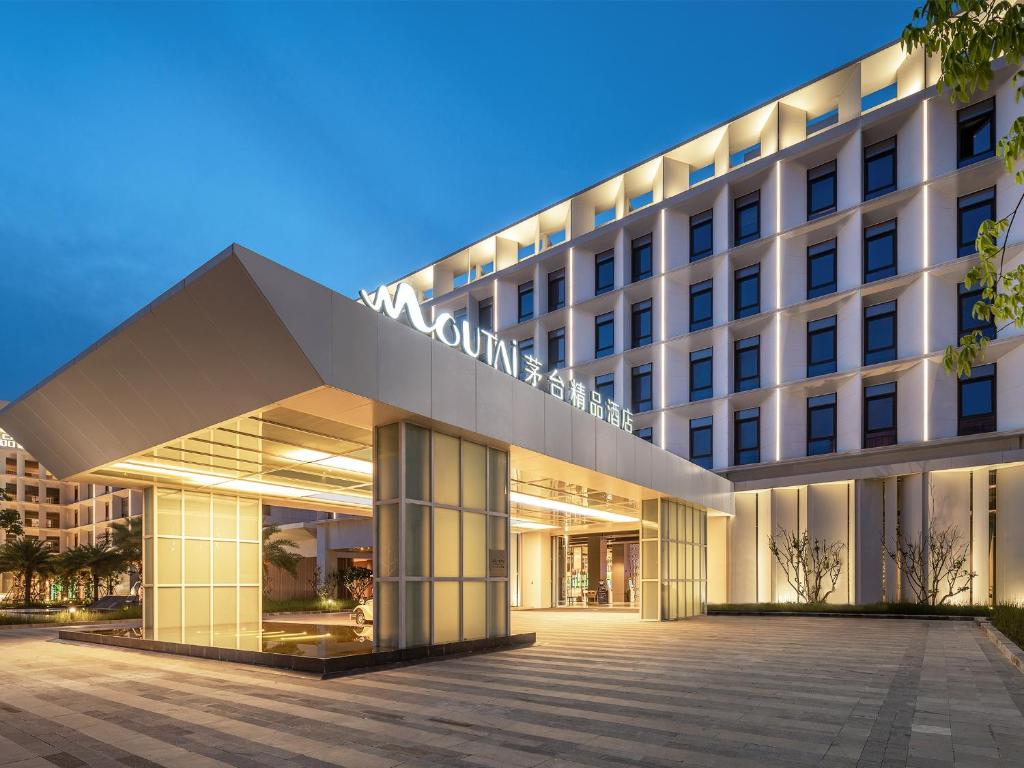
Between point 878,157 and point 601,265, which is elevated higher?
point 878,157

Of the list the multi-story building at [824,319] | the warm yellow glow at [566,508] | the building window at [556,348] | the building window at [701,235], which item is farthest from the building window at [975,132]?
the building window at [556,348]

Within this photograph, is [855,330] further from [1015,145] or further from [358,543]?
[358,543]

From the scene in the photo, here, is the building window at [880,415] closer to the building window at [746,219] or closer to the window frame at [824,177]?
the window frame at [824,177]

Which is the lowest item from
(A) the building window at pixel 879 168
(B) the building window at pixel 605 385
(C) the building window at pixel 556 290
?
(B) the building window at pixel 605 385

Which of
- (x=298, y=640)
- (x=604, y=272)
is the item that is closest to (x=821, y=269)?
(x=604, y=272)

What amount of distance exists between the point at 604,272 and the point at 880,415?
17301 millimetres

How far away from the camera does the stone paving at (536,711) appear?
784 cm

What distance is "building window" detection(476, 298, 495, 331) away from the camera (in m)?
50.1

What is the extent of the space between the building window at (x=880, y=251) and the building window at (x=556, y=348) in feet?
58.2

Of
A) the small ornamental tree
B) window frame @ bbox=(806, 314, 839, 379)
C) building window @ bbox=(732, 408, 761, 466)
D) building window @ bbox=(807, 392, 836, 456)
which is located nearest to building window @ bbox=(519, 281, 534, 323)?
building window @ bbox=(732, 408, 761, 466)

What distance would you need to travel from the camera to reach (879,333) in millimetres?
33250

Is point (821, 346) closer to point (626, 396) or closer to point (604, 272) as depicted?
point (626, 396)

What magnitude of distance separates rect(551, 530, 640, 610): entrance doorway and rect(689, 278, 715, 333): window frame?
12124mm

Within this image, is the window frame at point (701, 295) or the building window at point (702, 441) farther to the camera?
the window frame at point (701, 295)
